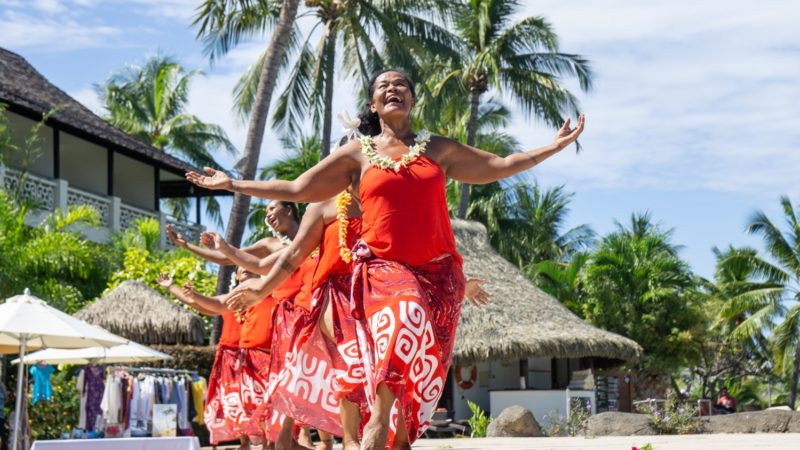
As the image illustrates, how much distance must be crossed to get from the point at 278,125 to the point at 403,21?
3398mm

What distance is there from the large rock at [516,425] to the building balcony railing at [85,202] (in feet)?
31.6

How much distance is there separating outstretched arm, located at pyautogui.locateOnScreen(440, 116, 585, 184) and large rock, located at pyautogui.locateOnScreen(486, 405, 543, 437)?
36.8 ft

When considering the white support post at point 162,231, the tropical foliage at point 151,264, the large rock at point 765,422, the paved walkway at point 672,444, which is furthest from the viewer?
the white support post at point 162,231

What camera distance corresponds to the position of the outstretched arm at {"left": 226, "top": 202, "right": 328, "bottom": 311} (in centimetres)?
642

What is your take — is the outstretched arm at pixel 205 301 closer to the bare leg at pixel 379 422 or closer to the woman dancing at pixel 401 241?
the woman dancing at pixel 401 241

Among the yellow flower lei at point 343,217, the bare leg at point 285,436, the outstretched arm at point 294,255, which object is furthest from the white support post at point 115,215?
the yellow flower lei at point 343,217

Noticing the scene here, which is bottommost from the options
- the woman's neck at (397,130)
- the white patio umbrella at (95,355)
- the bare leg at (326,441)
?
the bare leg at (326,441)

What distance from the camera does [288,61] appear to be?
84.6 ft

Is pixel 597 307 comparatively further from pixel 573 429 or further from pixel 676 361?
pixel 573 429

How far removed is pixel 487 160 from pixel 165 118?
38391mm

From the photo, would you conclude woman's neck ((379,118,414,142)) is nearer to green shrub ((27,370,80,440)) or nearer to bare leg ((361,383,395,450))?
bare leg ((361,383,395,450))

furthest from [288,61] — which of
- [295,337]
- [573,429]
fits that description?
[295,337]

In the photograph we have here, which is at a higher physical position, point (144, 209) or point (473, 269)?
point (144, 209)

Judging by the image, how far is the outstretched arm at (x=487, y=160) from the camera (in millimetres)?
5234
